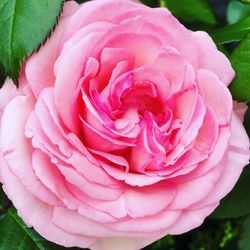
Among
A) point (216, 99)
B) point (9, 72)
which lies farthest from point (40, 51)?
point (216, 99)

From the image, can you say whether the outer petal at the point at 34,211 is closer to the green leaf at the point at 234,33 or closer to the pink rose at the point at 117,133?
the pink rose at the point at 117,133

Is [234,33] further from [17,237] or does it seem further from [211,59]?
[17,237]

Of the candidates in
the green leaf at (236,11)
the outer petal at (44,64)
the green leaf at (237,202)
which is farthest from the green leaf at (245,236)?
the outer petal at (44,64)

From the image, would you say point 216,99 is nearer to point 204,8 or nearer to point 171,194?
point 171,194

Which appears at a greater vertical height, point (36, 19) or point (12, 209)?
point (36, 19)

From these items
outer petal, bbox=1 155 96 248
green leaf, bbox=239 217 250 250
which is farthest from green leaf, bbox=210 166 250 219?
outer petal, bbox=1 155 96 248

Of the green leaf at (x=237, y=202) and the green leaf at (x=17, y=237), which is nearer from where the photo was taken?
the green leaf at (x=17, y=237)
